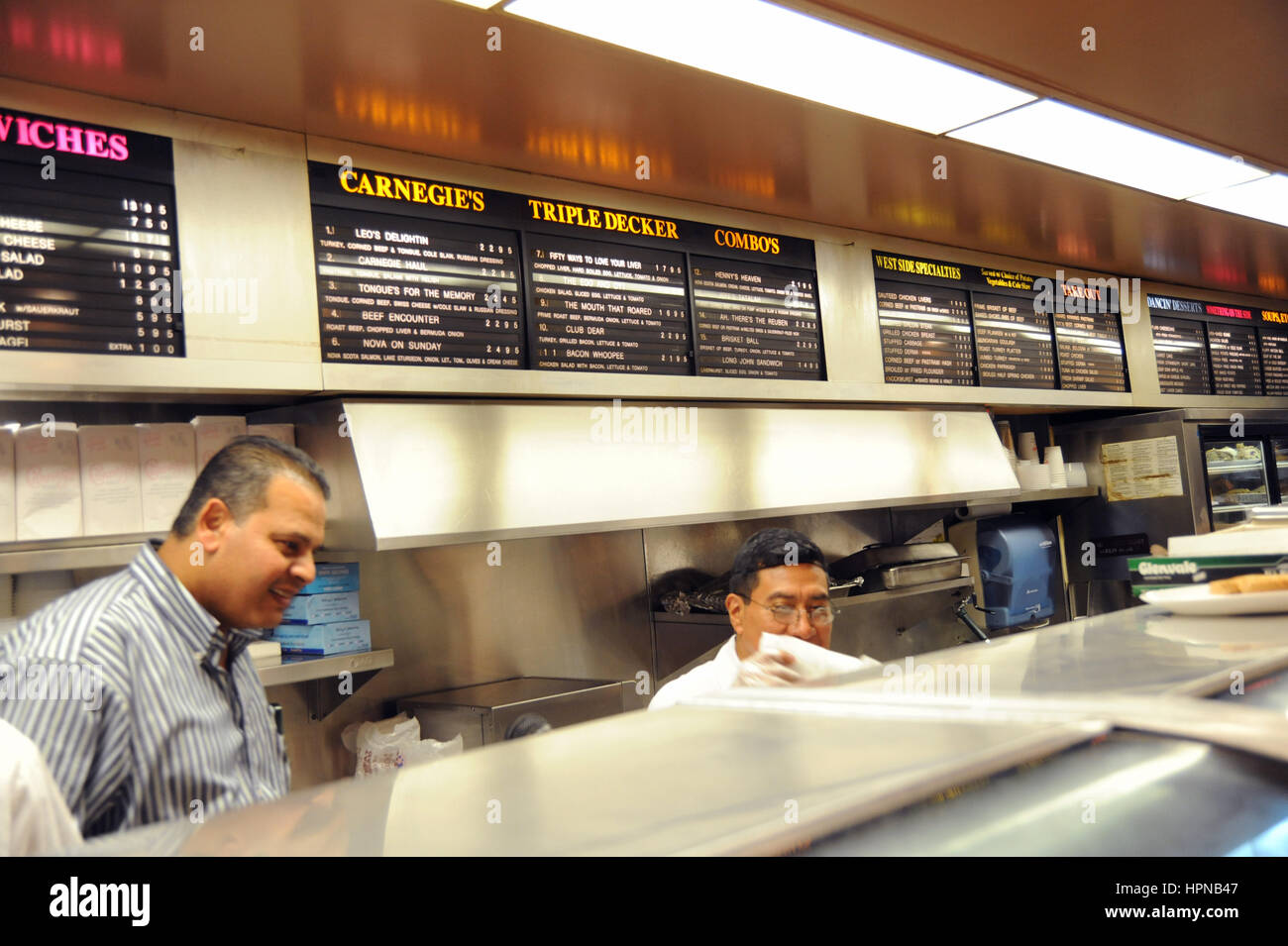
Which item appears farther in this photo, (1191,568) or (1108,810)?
(1191,568)

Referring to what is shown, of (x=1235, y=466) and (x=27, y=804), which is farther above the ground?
(x=1235, y=466)

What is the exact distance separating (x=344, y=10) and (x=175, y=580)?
1080mm

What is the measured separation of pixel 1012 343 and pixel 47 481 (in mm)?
3717

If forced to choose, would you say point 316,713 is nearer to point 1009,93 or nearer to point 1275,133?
point 1009,93

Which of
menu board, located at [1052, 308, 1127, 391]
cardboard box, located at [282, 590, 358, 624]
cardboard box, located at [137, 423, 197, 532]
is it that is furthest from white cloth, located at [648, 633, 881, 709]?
menu board, located at [1052, 308, 1127, 391]

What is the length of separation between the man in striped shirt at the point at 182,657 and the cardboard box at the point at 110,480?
44cm

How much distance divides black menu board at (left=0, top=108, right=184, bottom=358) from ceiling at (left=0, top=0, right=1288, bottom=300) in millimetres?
127

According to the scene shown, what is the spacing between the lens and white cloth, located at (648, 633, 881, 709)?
2105mm

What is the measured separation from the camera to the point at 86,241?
2.18 meters

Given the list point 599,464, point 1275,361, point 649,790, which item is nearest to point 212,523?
point 599,464

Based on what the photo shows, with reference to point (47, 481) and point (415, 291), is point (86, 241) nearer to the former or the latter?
point (47, 481)

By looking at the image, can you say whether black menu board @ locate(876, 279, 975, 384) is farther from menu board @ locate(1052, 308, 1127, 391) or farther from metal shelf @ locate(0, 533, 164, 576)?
metal shelf @ locate(0, 533, 164, 576)
